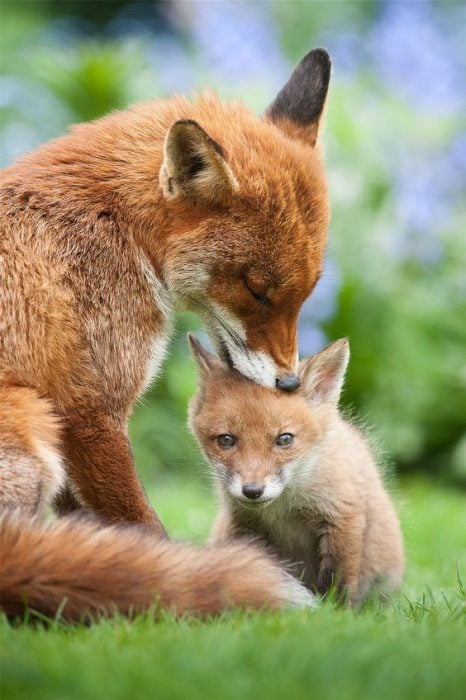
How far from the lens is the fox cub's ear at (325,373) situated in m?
6.22

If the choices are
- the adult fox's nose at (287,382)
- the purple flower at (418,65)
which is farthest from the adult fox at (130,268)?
the purple flower at (418,65)

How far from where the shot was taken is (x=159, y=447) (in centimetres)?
1272

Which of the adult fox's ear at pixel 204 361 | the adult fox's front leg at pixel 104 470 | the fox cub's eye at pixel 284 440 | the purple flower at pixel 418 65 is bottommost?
the adult fox's front leg at pixel 104 470

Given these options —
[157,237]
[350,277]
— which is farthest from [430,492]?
[157,237]

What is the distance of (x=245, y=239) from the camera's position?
5.72 meters

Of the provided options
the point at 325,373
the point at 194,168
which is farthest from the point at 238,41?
the point at 194,168

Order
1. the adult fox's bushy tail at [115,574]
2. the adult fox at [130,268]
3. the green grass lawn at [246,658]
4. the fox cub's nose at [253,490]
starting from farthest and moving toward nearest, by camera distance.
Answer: the fox cub's nose at [253,490]
the adult fox at [130,268]
the adult fox's bushy tail at [115,574]
the green grass lawn at [246,658]

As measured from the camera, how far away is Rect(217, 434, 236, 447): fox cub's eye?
5.95m

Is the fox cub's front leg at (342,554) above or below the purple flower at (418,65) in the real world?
below

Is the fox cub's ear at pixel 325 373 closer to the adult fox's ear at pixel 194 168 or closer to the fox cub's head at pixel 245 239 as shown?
the fox cub's head at pixel 245 239

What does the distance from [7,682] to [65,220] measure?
2794 mm

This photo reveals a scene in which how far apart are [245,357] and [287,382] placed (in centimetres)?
27

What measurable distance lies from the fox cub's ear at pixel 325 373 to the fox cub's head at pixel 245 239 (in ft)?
0.65

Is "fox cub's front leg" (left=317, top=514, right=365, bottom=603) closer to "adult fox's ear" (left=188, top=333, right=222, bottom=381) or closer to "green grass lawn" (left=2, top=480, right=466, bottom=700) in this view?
"green grass lawn" (left=2, top=480, right=466, bottom=700)
